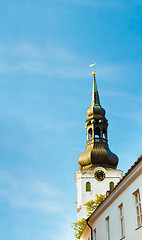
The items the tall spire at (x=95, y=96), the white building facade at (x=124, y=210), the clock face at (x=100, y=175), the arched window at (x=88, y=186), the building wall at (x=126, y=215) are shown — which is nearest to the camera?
the white building facade at (x=124, y=210)

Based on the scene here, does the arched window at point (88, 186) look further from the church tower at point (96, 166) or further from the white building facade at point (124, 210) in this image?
the white building facade at point (124, 210)

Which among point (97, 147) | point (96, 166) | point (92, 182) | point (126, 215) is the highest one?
point (97, 147)

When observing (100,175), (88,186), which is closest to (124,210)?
(88,186)

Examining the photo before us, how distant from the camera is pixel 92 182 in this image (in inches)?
2276

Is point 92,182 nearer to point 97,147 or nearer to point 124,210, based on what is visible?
point 97,147

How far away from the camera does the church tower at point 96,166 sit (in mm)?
57125

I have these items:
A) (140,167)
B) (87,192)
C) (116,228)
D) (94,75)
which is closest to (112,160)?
(87,192)

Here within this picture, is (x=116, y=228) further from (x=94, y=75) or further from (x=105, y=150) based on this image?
(x=94, y=75)

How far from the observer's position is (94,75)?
73562 millimetres

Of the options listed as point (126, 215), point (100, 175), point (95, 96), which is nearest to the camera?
point (126, 215)

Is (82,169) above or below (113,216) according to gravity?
above

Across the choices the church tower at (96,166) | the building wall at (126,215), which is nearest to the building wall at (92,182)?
the church tower at (96,166)

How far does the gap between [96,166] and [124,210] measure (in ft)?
140

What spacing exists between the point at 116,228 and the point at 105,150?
41861 mm
